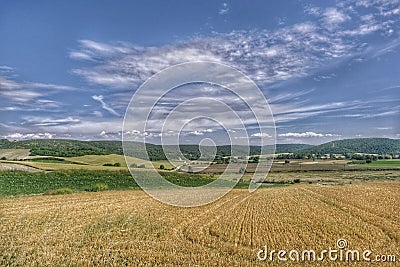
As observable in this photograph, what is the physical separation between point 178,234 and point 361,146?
191188 mm

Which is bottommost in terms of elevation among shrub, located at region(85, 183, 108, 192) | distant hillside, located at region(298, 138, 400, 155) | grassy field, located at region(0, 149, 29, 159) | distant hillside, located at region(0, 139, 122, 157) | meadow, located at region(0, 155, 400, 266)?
shrub, located at region(85, 183, 108, 192)

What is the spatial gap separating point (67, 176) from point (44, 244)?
39.5 m

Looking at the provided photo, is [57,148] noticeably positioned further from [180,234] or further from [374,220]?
[374,220]

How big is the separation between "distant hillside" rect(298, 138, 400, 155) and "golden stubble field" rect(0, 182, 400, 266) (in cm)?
16635

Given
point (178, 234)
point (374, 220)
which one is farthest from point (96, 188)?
point (374, 220)

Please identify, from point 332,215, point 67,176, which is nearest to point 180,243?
point 332,215

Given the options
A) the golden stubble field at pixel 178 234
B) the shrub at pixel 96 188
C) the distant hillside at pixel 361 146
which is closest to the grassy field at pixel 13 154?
the shrub at pixel 96 188

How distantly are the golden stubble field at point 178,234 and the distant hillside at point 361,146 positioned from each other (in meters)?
166

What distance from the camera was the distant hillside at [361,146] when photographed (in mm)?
171250

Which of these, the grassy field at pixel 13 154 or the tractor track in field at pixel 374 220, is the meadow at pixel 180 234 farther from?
the grassy field at pixel 13 154

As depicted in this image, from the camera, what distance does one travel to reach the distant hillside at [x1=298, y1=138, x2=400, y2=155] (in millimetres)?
171250

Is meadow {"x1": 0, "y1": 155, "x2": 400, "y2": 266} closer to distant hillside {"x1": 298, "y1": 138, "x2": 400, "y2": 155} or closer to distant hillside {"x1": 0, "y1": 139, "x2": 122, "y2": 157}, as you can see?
distant hillside {"x1": 0, "y1": 139, "x2": 122, "y2": 157}

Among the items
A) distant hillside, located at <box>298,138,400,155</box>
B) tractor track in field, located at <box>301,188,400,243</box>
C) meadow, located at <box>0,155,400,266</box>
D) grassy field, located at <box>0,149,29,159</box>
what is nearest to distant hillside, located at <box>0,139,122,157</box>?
grassy field, located at <box>0,149,29,159</box>

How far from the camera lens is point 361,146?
183750 millimetres
